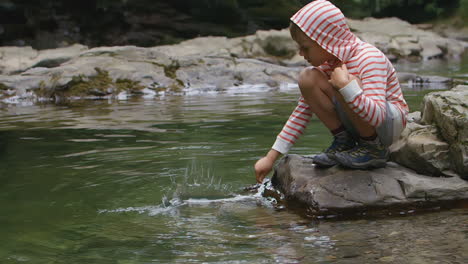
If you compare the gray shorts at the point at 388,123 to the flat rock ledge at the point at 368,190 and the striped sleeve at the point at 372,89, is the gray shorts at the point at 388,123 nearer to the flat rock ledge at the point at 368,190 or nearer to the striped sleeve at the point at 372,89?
the striped sleeve at the point at 372,89

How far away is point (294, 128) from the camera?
3475mm

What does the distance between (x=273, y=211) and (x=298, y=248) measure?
2.41 feet

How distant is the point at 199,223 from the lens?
3.04m

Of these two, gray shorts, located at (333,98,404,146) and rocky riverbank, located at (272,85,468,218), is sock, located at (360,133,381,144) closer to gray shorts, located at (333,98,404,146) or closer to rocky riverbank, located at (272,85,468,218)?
gray shorts, located at (333,98,404,146)

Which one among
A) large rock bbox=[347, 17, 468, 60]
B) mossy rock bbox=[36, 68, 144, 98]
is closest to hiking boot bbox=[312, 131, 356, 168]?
mossy rock bbox=[36, 68, 144, 98]

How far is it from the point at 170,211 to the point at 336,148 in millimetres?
1014

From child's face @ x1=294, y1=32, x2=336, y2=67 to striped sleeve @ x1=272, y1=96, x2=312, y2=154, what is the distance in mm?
342

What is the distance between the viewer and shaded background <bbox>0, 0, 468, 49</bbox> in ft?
68.9

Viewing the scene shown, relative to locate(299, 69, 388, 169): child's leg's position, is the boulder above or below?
above

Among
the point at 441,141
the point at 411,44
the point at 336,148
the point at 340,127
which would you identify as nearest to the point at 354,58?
the point at 340,127

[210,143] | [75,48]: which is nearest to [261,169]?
[210,143]

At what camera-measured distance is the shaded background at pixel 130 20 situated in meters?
21.0

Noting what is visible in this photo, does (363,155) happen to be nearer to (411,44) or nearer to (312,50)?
(312,50)

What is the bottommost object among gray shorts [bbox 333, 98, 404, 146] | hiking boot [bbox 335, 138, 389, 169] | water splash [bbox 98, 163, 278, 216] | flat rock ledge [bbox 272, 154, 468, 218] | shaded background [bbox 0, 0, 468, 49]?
water splash [bbox 98, 163, 278, 216]
